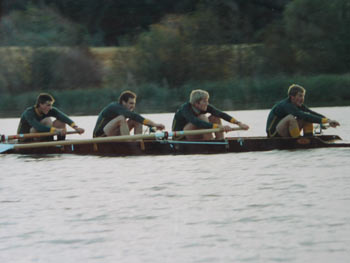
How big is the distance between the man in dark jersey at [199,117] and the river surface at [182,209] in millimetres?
518

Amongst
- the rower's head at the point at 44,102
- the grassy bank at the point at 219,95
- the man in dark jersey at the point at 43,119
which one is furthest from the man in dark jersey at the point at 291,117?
the grassy bank at the point at 219,95

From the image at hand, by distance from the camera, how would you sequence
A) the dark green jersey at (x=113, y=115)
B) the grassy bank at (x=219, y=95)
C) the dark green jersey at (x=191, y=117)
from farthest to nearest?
the grassy bank at (x=219, y=95)
the dark green jersey at (x=113, y=115)
the dark green jersey at (x=191, y=117)

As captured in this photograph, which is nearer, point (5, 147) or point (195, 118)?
point (195, 118)

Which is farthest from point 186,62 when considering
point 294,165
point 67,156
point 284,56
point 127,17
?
point 294,165

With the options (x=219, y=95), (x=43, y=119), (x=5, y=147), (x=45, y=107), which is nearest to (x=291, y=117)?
(x=45, y=107)

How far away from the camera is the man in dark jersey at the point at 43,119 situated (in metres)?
12.2

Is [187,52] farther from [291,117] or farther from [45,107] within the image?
[291,117]

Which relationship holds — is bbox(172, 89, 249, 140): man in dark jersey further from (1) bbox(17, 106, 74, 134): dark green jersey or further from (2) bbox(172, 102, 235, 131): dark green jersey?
(1) bbox(17, 106, 74, 134): dark green jersey

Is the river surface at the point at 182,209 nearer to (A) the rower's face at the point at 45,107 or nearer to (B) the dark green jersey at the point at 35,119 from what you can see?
(B) the dark green jersey at the point at 35,119

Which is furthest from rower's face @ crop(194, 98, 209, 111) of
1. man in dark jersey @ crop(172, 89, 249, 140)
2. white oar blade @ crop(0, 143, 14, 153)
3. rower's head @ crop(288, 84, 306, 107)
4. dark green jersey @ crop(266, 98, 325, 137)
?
white oar blade @ crop(0, 143, 14, 153)

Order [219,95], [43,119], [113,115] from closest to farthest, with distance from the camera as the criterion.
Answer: [113,115] → [43,119] → [219,95]

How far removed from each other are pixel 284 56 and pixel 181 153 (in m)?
22.5

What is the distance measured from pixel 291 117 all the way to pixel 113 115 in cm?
284

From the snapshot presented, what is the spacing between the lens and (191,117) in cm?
1120
